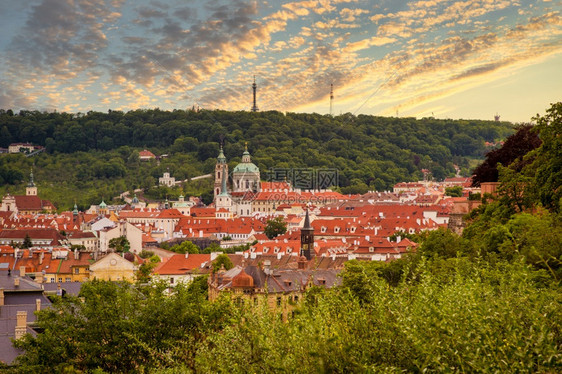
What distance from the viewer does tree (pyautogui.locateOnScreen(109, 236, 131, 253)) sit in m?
80.8

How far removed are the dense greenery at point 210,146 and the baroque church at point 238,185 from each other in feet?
12.9

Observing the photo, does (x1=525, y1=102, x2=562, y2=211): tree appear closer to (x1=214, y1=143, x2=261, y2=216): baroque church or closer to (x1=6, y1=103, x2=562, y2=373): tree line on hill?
(x1=6, y1=103, x2=562, y2=373): tree line on hill

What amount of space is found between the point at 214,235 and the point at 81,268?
147 ft

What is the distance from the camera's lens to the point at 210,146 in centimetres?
17175

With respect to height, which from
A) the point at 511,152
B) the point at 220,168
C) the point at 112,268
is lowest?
the point at 112,268

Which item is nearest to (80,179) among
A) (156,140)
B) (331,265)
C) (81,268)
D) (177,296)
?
(156,140)

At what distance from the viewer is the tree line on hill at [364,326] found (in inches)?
344

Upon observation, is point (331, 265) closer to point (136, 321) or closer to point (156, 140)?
point (136, 321)

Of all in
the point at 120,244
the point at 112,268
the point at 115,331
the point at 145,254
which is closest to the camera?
the point at 115,331

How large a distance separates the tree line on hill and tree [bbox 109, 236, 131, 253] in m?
61.9

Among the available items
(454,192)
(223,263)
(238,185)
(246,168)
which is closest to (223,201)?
(238,185)

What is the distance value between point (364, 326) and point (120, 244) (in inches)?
2981

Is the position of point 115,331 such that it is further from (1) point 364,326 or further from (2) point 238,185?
(2) point 238,185

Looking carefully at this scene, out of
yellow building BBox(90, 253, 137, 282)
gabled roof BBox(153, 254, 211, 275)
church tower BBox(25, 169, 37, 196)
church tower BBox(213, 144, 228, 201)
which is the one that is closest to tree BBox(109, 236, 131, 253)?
gabled roof BBox(153, 254, 211, 275)
